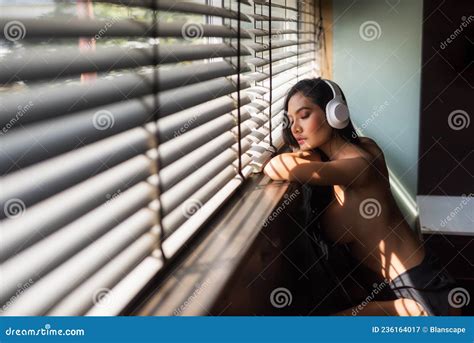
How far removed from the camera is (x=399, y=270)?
1400mm

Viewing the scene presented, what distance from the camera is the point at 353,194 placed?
4.54 ft
